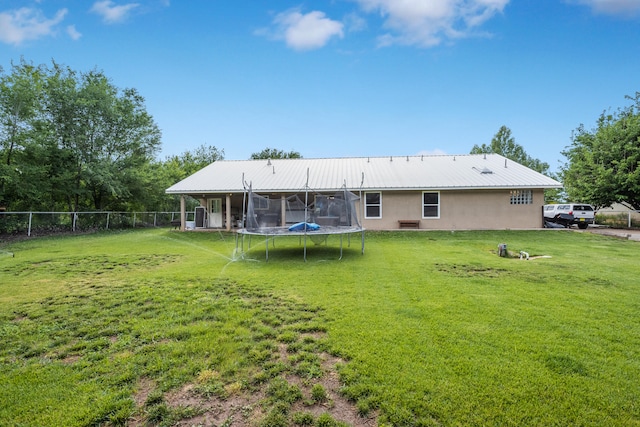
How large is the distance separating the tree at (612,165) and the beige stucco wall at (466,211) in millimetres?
7466

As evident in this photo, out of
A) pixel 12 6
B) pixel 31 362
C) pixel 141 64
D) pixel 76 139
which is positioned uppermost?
pixel 12 6

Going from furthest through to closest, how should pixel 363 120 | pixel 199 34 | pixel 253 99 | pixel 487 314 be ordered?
1. pixel 363 120
2. pixel 253 99
3. pixel 199 34
4. pixel 487 314

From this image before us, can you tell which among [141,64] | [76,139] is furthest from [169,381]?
[76,139]

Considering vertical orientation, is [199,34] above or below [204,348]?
above

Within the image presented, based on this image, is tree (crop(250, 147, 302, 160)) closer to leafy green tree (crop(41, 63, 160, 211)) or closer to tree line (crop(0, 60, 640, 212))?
tree line (crop(0, 60, 640, 212))

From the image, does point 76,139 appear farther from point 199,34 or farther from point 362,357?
point 362,357

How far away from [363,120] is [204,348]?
25.5m

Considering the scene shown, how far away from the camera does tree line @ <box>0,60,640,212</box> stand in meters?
14.3

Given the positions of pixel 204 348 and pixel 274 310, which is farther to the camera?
pixel 274 310

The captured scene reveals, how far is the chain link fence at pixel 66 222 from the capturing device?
42.9 feet

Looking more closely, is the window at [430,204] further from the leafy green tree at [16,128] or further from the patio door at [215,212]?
the leafy green tree at [16,128]

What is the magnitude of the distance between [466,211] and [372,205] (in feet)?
15.3

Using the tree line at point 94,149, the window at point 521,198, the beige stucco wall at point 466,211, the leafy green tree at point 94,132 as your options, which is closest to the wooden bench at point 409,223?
Result: the beige stucco wall at point 466,211

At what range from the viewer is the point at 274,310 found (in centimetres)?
414
